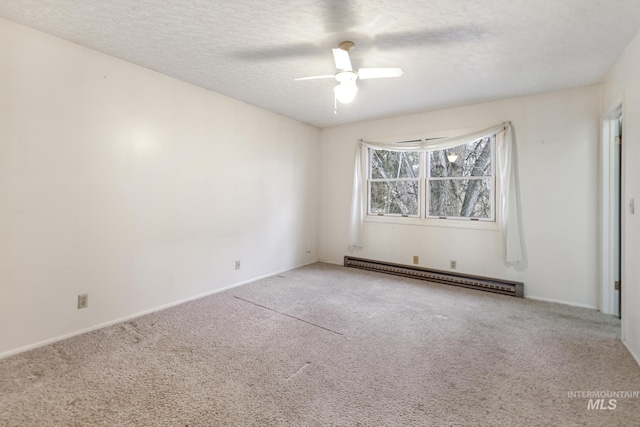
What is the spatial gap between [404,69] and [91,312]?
12.4ft

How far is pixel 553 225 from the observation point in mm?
3604

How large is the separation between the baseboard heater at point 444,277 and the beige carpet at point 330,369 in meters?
0.44

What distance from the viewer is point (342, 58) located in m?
2.30

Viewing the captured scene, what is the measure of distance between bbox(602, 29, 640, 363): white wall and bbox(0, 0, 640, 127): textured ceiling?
0.74 feet

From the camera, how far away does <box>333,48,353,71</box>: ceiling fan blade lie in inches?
87.7

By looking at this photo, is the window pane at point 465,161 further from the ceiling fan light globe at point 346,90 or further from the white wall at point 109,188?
the white wall at point 109,188

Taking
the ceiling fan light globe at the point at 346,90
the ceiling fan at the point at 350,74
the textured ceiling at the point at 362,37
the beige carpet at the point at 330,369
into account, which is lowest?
the beige carpet at the point at 330,369

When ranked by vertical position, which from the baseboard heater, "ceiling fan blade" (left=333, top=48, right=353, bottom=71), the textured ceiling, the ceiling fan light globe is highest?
the textured ceiling

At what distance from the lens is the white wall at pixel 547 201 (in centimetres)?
341

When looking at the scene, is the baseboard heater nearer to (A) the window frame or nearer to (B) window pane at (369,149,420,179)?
(A) the window frame

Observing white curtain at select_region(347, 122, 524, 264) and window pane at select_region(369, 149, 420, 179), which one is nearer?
white curtain at select_region(347, 122, 524, 264)

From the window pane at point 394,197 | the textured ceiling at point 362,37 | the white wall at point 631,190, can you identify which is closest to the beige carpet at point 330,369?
the white wall at point 631,190

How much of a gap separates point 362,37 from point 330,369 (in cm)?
258

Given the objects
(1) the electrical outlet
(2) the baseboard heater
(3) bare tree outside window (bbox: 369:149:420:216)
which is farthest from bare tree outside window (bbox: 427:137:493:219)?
(1) the electrical outlet
